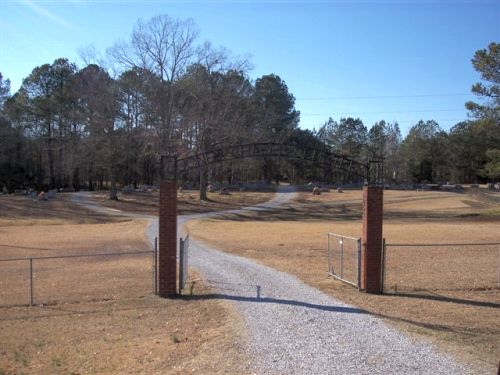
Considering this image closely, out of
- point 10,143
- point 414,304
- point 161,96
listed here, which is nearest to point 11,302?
point 414,304

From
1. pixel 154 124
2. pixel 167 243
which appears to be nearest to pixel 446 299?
pixel 167 243

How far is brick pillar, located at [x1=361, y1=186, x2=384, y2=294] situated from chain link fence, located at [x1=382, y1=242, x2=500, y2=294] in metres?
0.25

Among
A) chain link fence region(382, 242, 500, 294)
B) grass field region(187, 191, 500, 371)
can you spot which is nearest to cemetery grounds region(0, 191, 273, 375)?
grass field region(187, 191, 500, 371)

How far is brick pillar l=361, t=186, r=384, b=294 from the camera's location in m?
15.0

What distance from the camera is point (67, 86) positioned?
77375mm

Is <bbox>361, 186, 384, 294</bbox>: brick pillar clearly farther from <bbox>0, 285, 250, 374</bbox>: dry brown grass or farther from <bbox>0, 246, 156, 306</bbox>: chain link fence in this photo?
<bbox>0, 246, 156, 306</bbox>: chain link fence

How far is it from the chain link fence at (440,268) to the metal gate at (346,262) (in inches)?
33.0

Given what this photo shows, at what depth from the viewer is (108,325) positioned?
12109mm

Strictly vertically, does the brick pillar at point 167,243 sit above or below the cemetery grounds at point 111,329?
above

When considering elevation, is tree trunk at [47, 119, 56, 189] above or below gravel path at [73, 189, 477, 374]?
above

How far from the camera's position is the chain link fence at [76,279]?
49.8ft

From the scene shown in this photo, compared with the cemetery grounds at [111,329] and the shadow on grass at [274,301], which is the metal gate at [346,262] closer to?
the shadow on grass at [274,301]

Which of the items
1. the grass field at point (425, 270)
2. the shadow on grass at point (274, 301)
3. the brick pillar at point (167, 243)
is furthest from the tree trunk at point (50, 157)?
the shadow on grass at point (274, 301)

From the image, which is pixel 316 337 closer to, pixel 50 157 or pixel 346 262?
pixel 346 262
